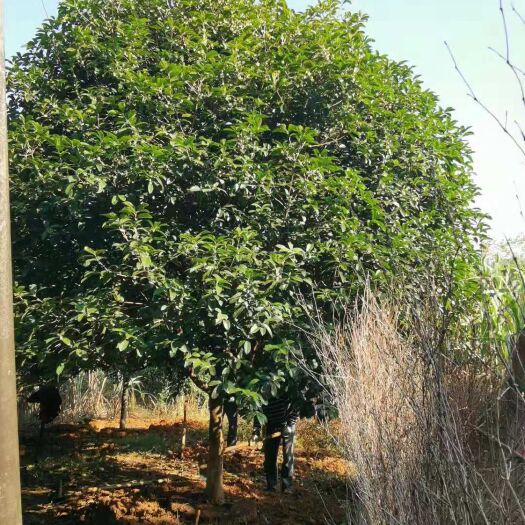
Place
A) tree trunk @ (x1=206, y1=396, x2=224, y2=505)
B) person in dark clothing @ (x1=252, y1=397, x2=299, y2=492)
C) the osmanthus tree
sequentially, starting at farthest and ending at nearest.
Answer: person in dark clothing @ (x1=252, y1=397, x2=299, y2=492), tree trunk @ (x1=206, y1=396, x2=224, y2=505), the osmanthus tree

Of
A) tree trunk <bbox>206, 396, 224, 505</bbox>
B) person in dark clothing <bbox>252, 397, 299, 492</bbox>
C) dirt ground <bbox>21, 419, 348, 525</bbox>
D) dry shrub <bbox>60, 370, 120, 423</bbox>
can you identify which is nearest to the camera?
dirt ground <bbox>21, 419, 348, 525</bbox>

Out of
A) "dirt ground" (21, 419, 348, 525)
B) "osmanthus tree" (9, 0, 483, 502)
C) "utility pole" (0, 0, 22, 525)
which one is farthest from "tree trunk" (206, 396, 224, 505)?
"utility pole" (0, 0, 22, 525)

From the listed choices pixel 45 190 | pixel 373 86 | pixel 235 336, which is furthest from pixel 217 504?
pixel 373 86

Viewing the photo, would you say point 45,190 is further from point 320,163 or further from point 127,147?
point 320,163

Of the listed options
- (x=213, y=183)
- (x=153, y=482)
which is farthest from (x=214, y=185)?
(x=153, y=482)

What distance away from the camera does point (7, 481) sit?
318 cm

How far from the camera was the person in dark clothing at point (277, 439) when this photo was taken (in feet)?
22.6

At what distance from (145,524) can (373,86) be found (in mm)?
4520

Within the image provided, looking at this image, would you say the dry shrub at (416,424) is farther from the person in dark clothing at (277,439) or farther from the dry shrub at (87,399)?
the dry shrub at (87,399)

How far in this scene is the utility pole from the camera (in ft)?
10.4

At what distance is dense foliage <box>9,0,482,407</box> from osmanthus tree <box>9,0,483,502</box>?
0.02 metres

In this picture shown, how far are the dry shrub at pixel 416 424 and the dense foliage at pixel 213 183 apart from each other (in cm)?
→ 68

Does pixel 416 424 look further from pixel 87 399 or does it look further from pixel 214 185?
pixel 87 399

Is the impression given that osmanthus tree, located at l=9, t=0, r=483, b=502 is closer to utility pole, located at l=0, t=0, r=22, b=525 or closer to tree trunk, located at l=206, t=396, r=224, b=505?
tree trunk, located at l=206, t=396, r=224, b=505
